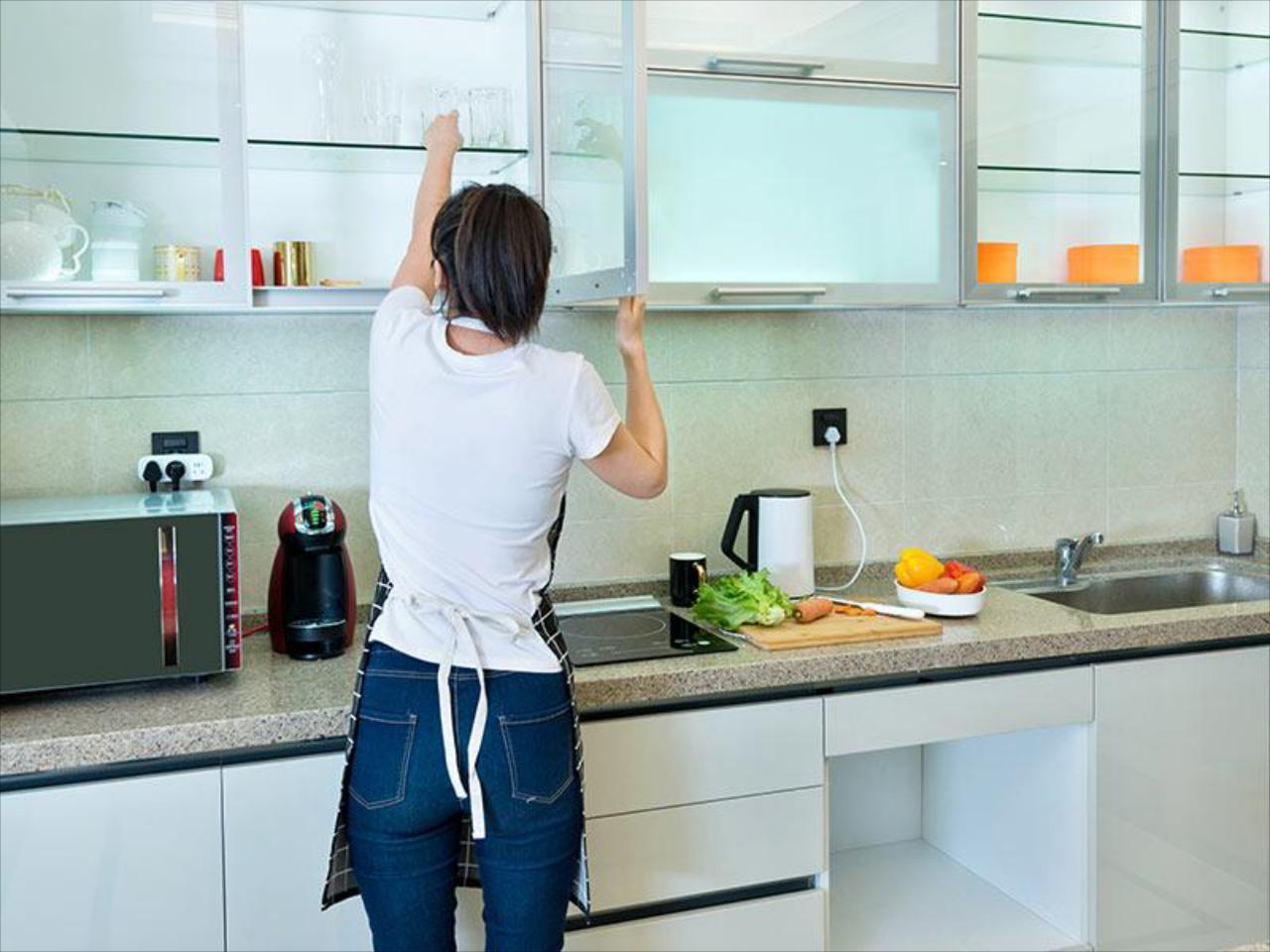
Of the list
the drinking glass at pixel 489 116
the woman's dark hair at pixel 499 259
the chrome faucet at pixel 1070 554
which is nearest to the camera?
the woman's dark hair at pixel 499 259

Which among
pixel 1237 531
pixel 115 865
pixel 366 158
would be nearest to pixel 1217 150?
pixel 1237 531

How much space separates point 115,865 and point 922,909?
5.17ft

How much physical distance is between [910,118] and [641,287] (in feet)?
3.07

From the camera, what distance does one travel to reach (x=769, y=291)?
2.38m

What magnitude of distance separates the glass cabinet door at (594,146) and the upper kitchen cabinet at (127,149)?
1.76ft

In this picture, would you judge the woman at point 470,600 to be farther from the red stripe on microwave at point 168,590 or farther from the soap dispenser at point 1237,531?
the soap dispenser at point 1237,531

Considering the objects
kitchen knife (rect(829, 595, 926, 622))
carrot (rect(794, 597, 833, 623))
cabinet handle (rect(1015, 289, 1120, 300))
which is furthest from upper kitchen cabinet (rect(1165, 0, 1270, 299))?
carrot (rect(794, 597, 833, 623))

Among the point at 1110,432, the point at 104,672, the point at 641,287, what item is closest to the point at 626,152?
the point at 641,287

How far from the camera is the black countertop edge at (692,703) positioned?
69.6 inches

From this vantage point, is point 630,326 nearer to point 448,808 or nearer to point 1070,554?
point 448,808

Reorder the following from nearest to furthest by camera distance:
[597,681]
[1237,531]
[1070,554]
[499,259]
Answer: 1. [499,259]
2. [597,681]
3. [1070,554]
4. [1237,531]

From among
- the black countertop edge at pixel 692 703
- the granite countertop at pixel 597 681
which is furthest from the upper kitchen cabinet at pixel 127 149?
the black countertop edge at pixel 692 703

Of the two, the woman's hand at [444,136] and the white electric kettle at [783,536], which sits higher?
the woman's hand at [444,136]

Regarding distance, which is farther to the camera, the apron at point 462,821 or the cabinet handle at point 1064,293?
the cabinet handle at point 1064,293
